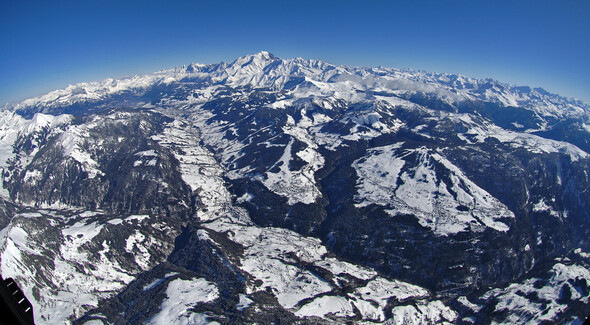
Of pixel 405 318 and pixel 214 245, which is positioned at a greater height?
pixel 214 245

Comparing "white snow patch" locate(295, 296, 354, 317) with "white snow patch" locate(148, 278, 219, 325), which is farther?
"white snow patch" locate(295, 296, 354, 317)

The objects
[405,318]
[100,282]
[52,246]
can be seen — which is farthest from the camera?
[52,246]

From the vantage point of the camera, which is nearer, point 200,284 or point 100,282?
point 200,284

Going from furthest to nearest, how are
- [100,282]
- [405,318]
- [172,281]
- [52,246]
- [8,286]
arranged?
[52,246] → [100,282] → [172,281] → [405,318] → [8,286]

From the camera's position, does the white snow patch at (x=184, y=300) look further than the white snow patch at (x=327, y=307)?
No

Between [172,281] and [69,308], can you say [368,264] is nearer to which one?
[172,281]

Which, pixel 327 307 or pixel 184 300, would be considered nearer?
pixel 184 300

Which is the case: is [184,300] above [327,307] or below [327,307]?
below

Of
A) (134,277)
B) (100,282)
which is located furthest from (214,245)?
(100,282)

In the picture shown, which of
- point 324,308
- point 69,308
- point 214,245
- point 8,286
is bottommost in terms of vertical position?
point 69,308
